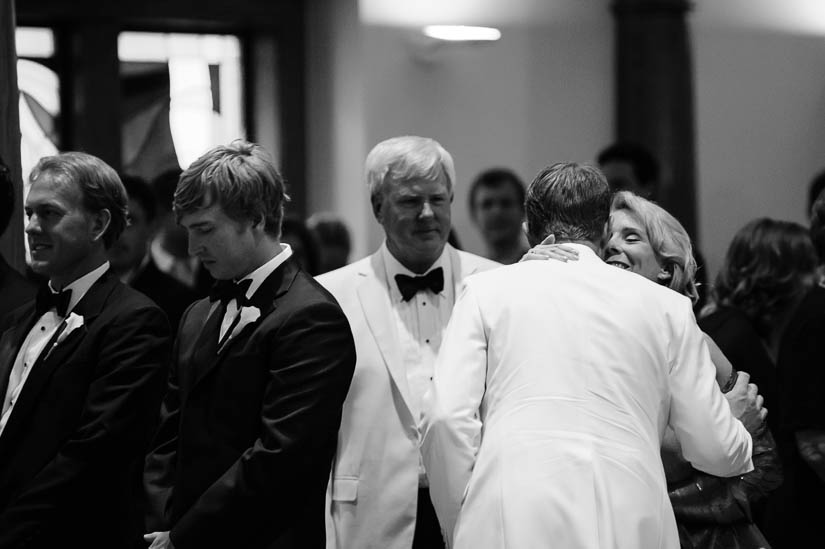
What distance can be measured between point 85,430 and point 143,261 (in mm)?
2381

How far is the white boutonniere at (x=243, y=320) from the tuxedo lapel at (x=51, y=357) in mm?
463

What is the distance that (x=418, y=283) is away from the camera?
163 inches

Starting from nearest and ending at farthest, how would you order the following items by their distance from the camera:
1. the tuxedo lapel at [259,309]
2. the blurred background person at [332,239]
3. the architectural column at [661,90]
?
the tuxedo lapel at [259,309]
the blurred background person at [332,239]
the architectural column at [661,90]

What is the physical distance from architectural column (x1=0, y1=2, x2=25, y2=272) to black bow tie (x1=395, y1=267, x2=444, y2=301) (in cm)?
133

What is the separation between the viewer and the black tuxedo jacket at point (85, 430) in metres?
3.42

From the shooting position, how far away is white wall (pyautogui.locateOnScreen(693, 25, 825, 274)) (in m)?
8.13

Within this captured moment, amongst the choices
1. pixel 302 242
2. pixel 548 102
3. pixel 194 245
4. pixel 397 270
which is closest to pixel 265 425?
pixel 194 245

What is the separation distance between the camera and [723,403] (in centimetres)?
316

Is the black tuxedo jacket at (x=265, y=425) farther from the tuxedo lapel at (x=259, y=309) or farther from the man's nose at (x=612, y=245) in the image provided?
the man's nose at (x=612, y=245)

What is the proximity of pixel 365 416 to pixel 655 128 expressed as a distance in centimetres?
432

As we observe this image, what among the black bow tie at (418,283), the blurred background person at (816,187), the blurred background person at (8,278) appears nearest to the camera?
the blurred background person at (8,278)

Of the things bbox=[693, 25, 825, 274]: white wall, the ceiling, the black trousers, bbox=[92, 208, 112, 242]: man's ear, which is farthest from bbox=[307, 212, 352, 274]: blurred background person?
bbox=[92, 208, 112, 242]: man's ear

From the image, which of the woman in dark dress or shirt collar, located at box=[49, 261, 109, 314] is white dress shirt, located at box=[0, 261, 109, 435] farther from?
the woman in dark dress

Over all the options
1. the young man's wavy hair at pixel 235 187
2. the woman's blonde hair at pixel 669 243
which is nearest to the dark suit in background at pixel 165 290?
the young man's wavy hair at pixel 235 187
